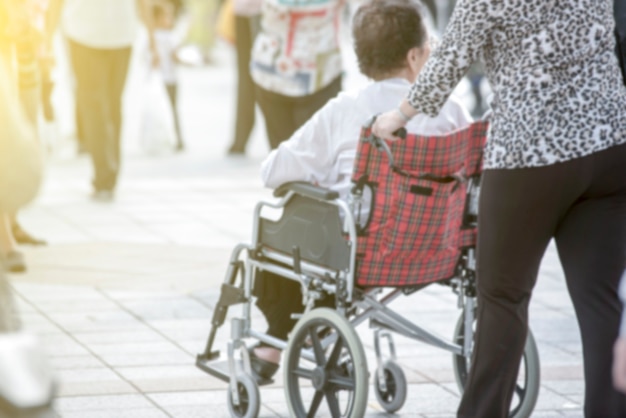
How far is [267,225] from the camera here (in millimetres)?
5262

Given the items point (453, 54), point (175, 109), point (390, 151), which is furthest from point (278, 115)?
point (175, 109)

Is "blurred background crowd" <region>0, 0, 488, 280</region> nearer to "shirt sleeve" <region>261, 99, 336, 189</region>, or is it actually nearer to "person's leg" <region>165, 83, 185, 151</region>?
"person's leg" <region>165, 83, 185, 151</region>

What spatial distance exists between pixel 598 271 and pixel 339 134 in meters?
1.13

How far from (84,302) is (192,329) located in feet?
2.45

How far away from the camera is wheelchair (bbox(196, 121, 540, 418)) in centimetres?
480

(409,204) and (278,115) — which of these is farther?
(278,115)

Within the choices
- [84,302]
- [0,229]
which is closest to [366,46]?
[84,302]

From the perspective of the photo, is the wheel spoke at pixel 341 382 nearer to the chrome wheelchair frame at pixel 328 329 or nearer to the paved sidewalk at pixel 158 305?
the chrome wheelchair frame at pixel 328 329

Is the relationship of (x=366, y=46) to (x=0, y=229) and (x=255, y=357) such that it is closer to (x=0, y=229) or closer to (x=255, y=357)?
(x=255, y=357)

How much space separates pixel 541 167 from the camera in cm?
426

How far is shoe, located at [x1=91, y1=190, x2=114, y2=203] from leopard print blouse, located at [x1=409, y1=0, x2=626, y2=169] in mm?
6402

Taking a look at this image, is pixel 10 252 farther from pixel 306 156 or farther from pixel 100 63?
pixel 306 156

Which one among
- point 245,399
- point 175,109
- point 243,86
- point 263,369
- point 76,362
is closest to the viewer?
point 245,399

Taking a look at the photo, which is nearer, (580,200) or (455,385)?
(580,200)
